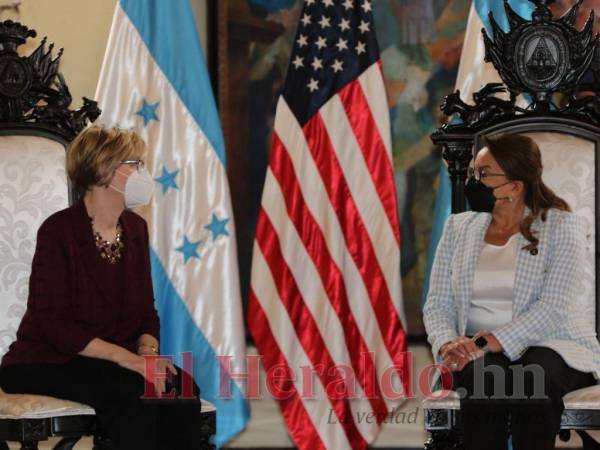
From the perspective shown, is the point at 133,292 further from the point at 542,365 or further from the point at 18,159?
the point at 542,365

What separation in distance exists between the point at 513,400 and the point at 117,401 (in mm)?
1255

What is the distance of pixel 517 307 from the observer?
127 inches

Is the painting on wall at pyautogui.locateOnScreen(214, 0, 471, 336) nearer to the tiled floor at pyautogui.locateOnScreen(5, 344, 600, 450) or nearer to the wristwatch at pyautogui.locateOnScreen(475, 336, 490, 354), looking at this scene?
the tiled floor at pyautogui.locateOnScreen(5, 344, 600, 450)

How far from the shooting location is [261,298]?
4641 mm

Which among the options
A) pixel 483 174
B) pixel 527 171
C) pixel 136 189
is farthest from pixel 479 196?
pixel 136 189

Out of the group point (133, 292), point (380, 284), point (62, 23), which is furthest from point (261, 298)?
point (62, 23)

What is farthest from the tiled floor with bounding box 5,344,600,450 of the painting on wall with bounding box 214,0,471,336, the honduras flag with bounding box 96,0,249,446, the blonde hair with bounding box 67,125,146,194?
the blonde hair with bounding box 67,125,146,194

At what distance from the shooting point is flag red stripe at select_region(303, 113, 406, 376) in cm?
461

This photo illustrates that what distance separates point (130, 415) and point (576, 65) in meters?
2.07

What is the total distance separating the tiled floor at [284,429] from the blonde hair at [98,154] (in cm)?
205

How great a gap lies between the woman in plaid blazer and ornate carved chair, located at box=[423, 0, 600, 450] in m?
0.23

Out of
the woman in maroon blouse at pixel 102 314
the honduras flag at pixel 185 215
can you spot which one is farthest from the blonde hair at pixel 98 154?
the honduras flag at pixel 185 215

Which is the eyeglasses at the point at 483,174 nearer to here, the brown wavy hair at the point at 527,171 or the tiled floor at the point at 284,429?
the brown wavy hair at the point at 527,171

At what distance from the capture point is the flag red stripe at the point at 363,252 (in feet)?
15.1
